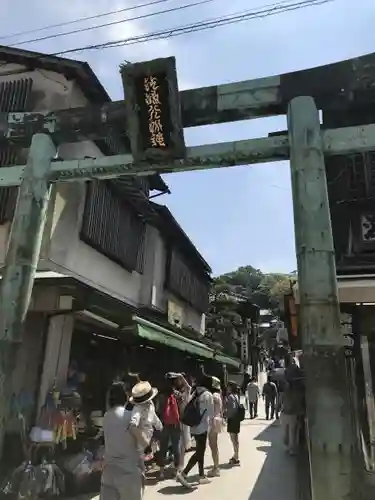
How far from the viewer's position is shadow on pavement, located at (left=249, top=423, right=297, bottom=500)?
8250 mm

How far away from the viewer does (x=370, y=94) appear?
7.99 m

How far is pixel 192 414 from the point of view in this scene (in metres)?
8.95

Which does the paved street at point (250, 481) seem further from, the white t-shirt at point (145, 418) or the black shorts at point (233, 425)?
the white t-shirt at point (145, 418)

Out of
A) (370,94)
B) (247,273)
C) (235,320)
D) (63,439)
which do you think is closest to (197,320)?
(235,320)

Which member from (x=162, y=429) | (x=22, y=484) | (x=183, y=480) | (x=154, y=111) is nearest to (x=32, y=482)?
(x=22, y=484)

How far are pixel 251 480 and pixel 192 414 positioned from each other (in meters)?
1.99

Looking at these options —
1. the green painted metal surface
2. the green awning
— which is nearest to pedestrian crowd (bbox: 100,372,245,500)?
the green awning

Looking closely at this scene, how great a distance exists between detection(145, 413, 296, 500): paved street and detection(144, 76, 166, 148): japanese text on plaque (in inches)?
255

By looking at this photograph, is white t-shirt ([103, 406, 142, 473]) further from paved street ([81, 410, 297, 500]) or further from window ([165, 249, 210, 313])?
window ([165, 249, 210, 313])

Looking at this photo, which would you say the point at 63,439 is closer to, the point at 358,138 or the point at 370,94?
the point at 358,138

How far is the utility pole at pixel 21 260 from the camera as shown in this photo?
289 inches

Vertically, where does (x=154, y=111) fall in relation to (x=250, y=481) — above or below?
above

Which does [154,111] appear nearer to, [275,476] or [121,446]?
[121,446]

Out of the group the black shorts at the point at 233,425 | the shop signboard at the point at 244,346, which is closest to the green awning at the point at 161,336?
the black shorts at the point at 233,425
